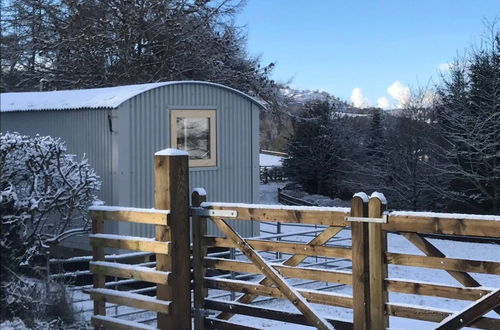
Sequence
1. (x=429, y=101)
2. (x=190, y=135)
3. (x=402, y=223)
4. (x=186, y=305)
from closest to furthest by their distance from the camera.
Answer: (x=402, y=223) → (x=186, y=305) → (x=190, y=135) → (x=429, y=101)

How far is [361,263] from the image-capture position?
441 cm

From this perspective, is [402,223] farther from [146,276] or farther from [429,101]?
[429,101]

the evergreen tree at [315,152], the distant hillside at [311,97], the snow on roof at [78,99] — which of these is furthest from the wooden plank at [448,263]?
the evergreen tree at [315,152]

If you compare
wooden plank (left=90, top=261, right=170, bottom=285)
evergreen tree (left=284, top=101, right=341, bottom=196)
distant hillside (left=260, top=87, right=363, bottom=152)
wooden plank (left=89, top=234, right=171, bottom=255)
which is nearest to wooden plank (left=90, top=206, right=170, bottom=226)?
wooden plank (left=89, top=234, right=171, bottom=255)

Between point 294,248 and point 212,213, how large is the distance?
783 mm

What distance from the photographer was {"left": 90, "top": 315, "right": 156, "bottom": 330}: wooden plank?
5.39 metres

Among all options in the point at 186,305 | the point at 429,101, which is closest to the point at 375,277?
the point at 186,305

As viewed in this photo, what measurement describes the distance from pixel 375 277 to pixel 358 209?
475 mm

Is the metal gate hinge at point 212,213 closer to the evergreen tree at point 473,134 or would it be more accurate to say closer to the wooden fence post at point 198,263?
the wooden fence post at point 198,263

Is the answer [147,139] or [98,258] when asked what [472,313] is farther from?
[147,139]

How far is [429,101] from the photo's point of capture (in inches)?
1058

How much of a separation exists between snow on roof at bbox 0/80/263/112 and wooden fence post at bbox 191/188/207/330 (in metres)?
4.61

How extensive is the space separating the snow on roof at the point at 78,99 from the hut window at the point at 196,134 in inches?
21.2

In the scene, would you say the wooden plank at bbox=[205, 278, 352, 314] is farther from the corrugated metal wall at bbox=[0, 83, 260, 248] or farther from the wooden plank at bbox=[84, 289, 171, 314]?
the corrugated metal wall at bbox=[0, 83, 260, 248]
